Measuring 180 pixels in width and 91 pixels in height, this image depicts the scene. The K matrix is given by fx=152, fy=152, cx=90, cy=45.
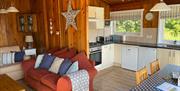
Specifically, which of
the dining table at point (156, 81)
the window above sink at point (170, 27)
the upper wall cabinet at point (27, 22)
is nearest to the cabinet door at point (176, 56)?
the window above sink at point (170, 27)

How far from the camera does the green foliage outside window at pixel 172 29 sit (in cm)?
435

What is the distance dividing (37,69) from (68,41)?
1.07 metres

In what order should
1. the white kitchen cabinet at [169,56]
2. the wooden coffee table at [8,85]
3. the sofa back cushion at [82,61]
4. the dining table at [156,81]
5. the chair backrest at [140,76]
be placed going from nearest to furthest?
the dining table at [156,81] → the chair backrest at [140,76] → the wooden coffee table at [8,85] → the sofa back cushion at [82,61] → the white kitchen cabinet at [169,56]

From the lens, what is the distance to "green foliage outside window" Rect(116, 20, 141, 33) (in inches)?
208

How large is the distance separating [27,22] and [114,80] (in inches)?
133

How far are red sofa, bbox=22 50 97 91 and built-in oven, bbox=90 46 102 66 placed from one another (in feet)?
3.01

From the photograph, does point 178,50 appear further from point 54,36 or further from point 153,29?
point 54,36

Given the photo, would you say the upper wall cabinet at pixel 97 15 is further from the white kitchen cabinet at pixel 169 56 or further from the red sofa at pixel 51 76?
the white kitchen cabinet at pixel 169 56

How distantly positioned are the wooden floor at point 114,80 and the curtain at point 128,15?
1.81 m

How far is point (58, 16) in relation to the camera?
13.8ft

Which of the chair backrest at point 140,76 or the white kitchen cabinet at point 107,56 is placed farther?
the white kitchen cabinet at point 107,56

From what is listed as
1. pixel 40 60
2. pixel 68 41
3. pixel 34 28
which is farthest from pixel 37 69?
pixel 34 28

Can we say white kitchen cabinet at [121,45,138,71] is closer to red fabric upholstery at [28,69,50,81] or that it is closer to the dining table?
the dining table

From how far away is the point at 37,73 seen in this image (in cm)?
342
